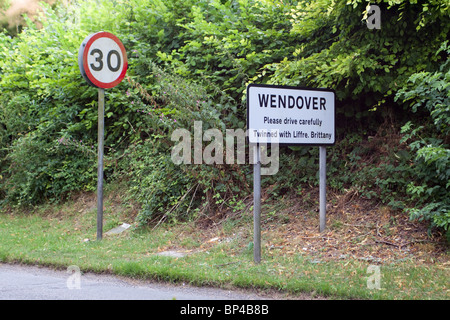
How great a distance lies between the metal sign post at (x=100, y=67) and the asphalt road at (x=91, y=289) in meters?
2.37

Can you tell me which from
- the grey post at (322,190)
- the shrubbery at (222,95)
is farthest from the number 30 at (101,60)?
the grey post at (322,190)

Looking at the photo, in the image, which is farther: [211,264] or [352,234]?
[352,234]

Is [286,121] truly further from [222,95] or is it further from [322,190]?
[222,95]

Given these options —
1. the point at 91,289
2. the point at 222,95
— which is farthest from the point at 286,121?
the point at 222,95

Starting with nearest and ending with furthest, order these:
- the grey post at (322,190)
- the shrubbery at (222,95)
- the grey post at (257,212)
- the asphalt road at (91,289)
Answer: the asphalt road at (91,289)
the grey post at (257,212)
the grey post at (322,190)
the shrubbery at (222,95)

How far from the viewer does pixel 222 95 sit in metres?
9.99

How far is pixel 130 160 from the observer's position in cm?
1135

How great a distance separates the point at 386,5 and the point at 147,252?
17.3 ft

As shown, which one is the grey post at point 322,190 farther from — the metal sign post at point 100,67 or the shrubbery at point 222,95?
the metal sign post at point 100,67

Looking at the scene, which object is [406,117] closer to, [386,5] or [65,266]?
[386,5]

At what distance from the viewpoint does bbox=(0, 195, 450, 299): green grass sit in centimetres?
533

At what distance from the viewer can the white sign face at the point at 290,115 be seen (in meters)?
6.46

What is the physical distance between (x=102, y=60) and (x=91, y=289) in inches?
179
